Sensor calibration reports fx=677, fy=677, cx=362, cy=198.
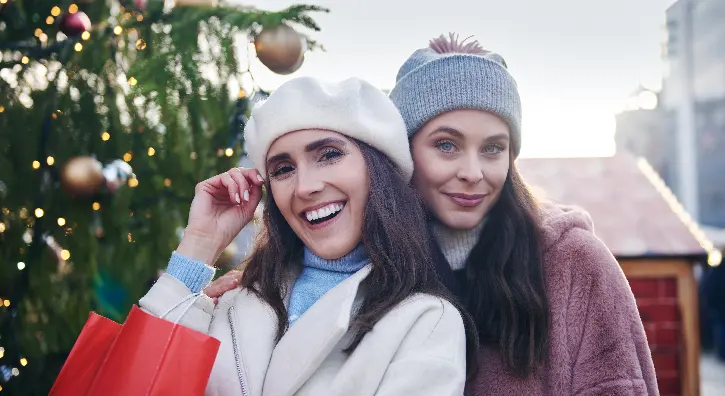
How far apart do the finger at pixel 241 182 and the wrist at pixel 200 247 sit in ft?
0.46

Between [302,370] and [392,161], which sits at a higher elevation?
[392,161]

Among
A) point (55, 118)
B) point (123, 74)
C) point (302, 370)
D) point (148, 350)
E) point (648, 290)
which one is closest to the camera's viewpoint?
point (148, 350)

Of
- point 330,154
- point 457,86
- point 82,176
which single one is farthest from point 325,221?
point 82,176


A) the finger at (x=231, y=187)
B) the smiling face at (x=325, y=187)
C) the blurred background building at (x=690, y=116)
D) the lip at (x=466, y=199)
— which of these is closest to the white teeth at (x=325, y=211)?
the smiling face at (x=325, y=187)

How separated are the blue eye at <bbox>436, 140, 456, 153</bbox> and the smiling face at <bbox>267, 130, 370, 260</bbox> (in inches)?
11.8

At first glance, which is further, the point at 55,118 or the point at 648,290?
the point at 648,290

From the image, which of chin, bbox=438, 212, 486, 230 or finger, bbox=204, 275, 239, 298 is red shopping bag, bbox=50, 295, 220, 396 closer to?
finger, bbox=204, 275, 239, 298

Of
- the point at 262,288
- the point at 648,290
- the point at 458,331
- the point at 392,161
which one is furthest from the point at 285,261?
the point at 648,290

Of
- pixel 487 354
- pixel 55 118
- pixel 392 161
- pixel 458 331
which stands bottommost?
pixel 487 354

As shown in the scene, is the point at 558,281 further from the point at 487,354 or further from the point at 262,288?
the point at 262,288

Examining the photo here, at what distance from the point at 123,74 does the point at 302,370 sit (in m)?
1.57

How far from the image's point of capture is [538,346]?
1686 mm

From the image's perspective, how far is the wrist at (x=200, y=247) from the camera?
5.74 feet

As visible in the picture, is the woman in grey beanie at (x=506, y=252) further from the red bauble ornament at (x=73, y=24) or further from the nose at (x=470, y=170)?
the red bauble ornament at (x=73, y=24)
